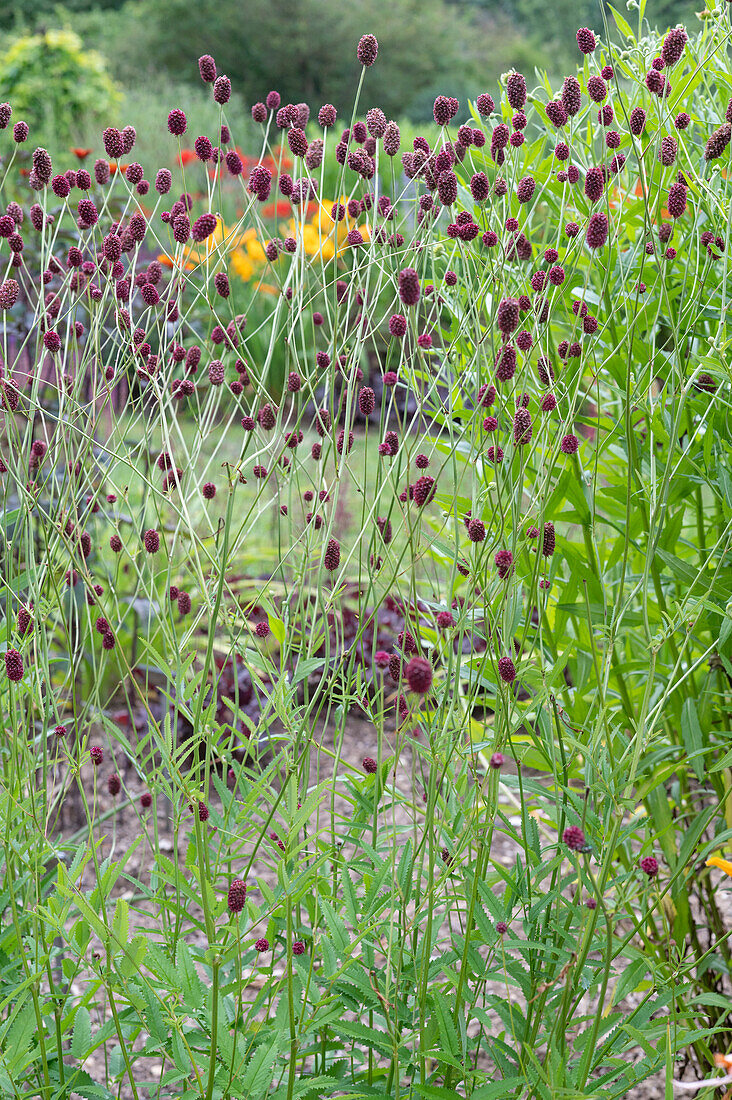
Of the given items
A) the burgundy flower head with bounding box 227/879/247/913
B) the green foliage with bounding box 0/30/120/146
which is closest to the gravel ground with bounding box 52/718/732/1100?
the burgundy flower head with bounding box 227/879/247/913

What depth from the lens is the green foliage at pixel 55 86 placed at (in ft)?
33.6

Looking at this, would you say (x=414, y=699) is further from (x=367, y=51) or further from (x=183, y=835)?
(x=183, y=835)

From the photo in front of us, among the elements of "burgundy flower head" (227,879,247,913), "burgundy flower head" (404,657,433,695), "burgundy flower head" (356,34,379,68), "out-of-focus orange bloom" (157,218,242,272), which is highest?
"burgundy flower head" (356,34,379,68)

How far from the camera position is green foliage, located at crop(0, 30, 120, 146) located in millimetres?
10250

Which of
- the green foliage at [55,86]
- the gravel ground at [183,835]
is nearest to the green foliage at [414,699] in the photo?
the gravel ground at [183,835]

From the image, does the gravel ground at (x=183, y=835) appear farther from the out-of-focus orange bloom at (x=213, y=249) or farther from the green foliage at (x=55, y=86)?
the green foliage at (x=55, y=86)

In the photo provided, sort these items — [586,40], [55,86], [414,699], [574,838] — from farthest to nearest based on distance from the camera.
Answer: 1. [55,86]
2. [586,40]
3. [414,699]
4. [574,838]

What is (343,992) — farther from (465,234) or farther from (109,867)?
(465,234)

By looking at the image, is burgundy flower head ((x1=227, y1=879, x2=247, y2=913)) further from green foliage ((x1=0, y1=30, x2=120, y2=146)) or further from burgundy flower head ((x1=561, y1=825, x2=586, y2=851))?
green foliage ((x1=0, y1=30, x2=120, y2=146))

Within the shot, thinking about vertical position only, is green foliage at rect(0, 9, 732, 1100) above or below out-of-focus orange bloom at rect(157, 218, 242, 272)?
below

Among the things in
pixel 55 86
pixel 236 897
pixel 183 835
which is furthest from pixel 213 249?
pixel 55 86

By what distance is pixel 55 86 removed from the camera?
1034cm

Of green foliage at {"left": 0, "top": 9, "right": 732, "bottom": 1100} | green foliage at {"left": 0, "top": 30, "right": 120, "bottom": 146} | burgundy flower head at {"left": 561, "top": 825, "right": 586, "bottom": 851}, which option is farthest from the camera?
green foliage at {"left": 0, "top": 30, "right": 120, "bottom": 146}

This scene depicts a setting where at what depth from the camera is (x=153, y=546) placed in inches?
53.2
